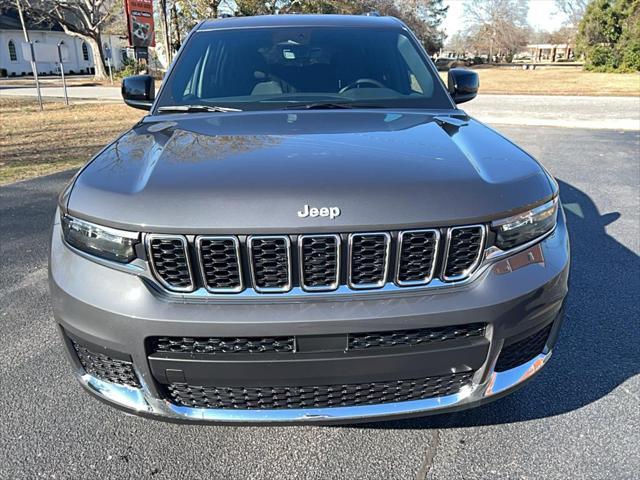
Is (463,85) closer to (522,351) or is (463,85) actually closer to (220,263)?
(522,351)

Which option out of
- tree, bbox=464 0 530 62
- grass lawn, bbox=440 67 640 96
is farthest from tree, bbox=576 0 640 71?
tree, bbox=464 0 530 62

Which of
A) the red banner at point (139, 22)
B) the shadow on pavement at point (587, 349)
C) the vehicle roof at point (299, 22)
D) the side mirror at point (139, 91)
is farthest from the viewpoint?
the red banner at point (139, 22)

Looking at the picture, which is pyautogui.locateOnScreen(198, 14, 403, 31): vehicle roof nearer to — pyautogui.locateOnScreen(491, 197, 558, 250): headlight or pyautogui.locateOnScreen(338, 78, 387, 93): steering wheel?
pyautogui.locateOnScreen(338, 78, 387, 93): steering wheel

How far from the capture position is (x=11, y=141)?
34.4 ft

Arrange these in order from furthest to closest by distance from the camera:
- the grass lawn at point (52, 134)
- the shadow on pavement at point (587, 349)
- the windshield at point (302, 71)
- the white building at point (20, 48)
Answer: the white building at point (20, 48) < the grass lawn at point (52, 134) < the windshield at point (302, 71) < the shadow on pavement at point (587, 349)

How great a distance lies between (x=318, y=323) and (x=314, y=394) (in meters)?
0.32

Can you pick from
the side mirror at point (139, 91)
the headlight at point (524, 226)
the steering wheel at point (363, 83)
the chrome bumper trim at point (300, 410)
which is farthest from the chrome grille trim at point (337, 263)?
the side mirror at point (139, 91)

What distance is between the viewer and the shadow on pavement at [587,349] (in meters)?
2.47

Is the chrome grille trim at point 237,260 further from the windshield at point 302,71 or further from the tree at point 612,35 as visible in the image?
the tree at point 612,35

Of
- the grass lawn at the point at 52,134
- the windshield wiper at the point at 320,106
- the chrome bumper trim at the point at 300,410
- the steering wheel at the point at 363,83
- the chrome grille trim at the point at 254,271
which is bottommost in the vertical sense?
the grass lawn at the point at 52,134

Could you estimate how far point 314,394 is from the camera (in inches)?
74.5

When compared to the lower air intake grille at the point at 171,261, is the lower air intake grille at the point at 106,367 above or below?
below

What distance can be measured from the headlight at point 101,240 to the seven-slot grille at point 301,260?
0.09m

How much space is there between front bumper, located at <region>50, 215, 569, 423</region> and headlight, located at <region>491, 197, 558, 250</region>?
57 millimetres
